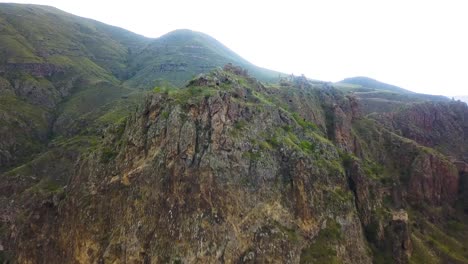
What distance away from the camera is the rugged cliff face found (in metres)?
78.4

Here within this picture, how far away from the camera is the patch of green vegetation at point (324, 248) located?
80.6m

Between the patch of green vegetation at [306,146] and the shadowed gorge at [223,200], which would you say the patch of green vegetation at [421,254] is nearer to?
the shadowed gorge at [223,200]

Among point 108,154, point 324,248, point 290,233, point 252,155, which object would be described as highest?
point 252,155

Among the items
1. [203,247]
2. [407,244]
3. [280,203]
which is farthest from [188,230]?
[407,244]

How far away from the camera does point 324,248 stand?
8238cm

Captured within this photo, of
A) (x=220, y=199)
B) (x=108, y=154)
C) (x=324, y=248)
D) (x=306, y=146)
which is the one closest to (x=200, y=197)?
(x=220, y=199)

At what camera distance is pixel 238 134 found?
9075 centimetres

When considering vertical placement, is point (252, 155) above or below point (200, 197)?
above

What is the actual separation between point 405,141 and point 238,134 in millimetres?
75843

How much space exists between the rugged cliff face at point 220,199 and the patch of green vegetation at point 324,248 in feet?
0.74

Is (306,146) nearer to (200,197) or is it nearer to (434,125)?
(200,197)

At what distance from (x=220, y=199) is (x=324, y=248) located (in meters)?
24.0

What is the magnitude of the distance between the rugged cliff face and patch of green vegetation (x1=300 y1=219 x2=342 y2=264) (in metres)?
0.23

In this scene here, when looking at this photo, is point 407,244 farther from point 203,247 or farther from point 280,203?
point 203,247
